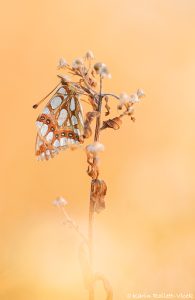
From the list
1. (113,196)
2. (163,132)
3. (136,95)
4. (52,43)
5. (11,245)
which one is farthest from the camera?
(52,43)

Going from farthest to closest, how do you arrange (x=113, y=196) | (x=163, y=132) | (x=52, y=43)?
1. (x=52, y=43)
2. (x=163, y=132)
3. (x=113, y=196)

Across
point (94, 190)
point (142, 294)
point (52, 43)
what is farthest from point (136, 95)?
point (52, 43)

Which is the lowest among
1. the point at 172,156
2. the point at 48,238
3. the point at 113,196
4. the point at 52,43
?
the point at 48,238

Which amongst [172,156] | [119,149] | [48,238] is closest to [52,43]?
[119,149]

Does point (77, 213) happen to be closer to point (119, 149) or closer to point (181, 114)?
point (119, 149)

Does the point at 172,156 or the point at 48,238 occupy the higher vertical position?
the point at 172,156

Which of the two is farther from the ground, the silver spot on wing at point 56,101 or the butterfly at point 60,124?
the silver spot on wing at point 56,101

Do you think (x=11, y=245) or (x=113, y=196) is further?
(x=113, y=196)

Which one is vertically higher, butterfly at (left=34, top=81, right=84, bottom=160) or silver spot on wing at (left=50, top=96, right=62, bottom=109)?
silver spot on wing at (left=50, top=96, right=62, bottom=109)
